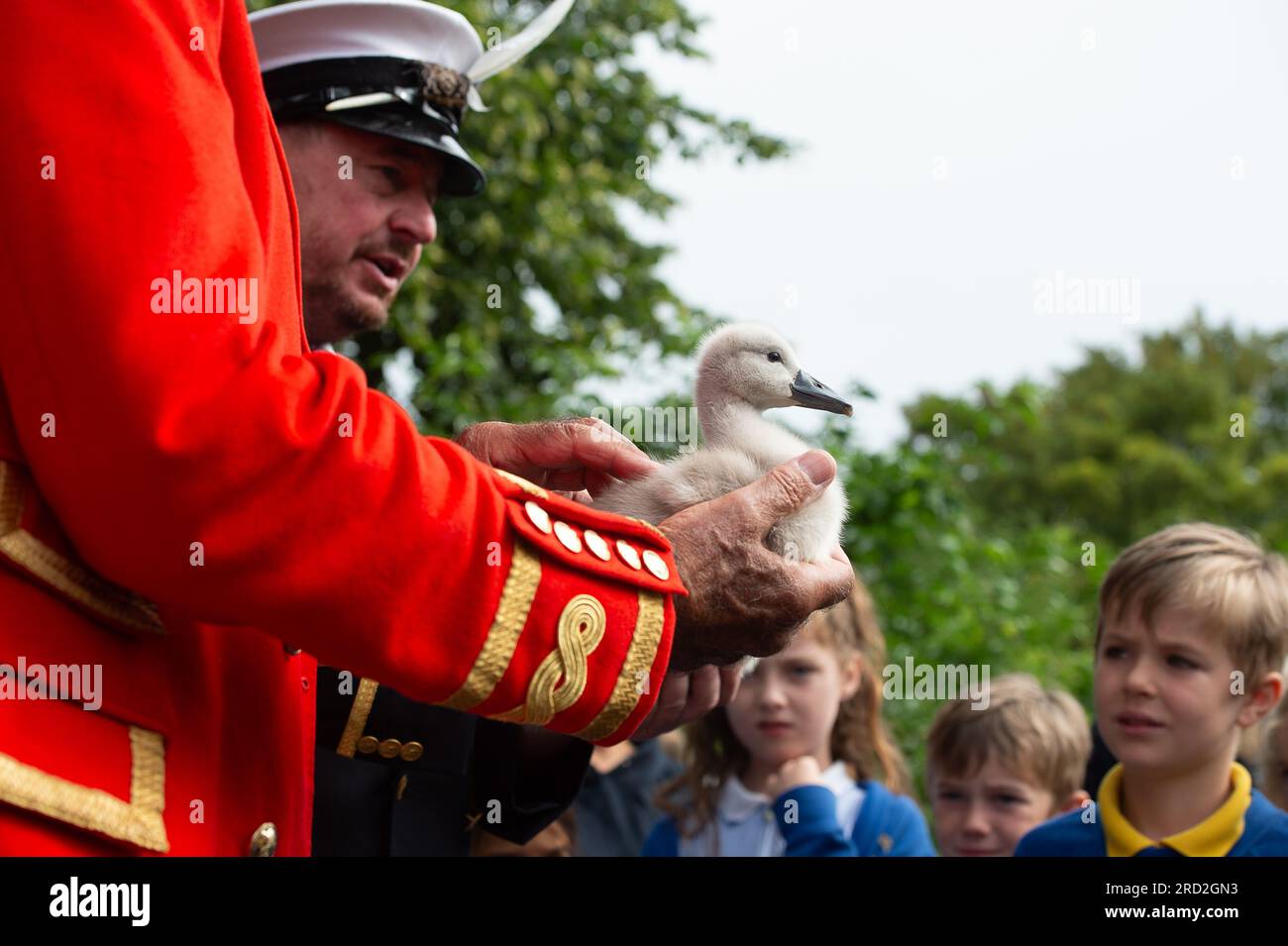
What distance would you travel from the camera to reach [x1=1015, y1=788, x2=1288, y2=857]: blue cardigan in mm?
3498

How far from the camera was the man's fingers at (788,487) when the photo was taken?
213cm

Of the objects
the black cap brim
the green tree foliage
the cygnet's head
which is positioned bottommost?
the cygnet's head

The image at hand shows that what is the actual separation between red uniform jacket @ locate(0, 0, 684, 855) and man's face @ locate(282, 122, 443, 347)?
193 centimetres

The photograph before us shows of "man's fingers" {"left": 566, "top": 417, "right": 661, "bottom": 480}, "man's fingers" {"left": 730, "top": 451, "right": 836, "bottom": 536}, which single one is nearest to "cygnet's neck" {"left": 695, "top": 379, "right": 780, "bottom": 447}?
"man's fingers" {"left": 566, "top": 417, "right": 661, "bottom": 480}

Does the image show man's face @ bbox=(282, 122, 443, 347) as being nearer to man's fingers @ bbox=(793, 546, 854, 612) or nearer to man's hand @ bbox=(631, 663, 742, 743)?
man's hand @ bbox=(631, 663, 742, 743)

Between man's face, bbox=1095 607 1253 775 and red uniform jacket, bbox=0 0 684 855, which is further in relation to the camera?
man's face, bbox=1095 607 1253 775

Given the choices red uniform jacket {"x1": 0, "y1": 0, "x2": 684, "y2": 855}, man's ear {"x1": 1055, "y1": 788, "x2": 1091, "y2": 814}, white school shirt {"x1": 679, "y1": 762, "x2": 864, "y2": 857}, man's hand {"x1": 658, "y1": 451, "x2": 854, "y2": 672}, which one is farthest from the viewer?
white school shirt {"x1": 679, "y1": 762, "x2": 864, "y2": 857}

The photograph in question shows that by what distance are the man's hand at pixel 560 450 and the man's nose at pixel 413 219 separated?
4.66ft

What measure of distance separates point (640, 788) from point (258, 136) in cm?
431

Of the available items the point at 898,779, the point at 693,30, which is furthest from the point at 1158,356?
the point at 898,779

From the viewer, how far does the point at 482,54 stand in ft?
12.8

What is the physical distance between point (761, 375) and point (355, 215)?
5.08ft

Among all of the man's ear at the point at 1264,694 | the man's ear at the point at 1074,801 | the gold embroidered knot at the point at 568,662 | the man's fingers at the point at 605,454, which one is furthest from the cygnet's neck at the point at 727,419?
the man's ear at the point at 1074,801

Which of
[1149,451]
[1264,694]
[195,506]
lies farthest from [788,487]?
[1149,451]
